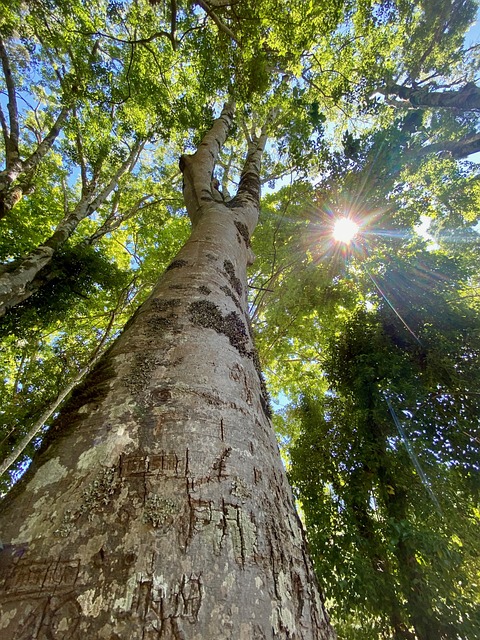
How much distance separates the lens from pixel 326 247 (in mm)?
7340

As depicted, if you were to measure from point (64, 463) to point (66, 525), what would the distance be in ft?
0.56

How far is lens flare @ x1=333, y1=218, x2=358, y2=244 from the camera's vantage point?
21.7ft

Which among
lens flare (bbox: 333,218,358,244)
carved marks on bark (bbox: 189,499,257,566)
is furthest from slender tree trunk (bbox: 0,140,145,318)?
lens flare (bbox: 333,218,358,244)

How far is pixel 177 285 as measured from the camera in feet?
4.91

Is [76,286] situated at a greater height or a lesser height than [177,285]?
greater

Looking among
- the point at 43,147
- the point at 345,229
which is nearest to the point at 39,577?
the point at 345,229

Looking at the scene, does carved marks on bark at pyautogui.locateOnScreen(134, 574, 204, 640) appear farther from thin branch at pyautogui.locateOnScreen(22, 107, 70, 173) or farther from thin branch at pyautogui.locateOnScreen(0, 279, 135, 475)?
thin branch at pyautogui.locateOnScreen(22, 107, 70, 173)

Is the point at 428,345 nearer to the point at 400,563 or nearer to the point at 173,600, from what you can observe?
the point at 400,563

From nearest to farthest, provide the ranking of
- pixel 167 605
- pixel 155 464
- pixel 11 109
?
pixel 167 605 < pixel 155 464 < pixel 11 109

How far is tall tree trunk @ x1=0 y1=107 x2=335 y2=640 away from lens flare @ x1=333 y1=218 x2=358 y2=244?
6.48m

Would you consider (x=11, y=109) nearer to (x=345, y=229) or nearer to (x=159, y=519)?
(x=345, y=229)

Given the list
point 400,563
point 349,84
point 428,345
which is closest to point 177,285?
point 400,563

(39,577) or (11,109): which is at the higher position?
(11,109)

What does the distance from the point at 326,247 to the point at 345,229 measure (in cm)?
73
